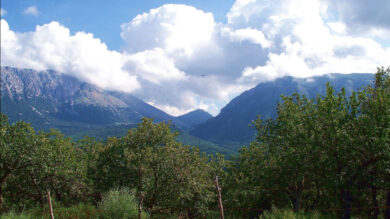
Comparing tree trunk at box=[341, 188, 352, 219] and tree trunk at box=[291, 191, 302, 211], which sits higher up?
tree trunk at box=[341, 188, 352, 219]

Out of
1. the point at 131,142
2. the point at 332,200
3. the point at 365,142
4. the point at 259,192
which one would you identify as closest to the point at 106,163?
the point at 131,142

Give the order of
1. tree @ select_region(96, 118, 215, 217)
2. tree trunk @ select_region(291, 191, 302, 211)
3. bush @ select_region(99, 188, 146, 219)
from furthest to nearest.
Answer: tree @ select_region(96, 118, 215, 217) < tree trunk @ select_region(291, 191, 302, 211) < bush @ select_region(99, 188, 146, 219)

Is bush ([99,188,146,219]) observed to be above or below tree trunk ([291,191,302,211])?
above

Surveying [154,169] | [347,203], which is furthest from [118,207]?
[347,203]

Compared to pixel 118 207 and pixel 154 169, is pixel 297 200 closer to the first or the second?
pixel 154 169

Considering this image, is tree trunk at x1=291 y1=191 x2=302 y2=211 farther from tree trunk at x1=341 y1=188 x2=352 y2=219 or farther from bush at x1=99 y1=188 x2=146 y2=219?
bush at x1=99 y1=188 x2=146 y2=219

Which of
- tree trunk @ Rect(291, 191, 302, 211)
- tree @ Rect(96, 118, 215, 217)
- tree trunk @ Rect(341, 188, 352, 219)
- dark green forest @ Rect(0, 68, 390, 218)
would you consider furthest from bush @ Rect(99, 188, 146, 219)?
tree trunk @ Rect(341, 188, 352, 219)

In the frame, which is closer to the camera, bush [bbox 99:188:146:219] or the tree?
bush [bbox 99:188:146:219]

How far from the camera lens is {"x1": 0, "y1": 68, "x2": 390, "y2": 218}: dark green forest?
59.5 ft

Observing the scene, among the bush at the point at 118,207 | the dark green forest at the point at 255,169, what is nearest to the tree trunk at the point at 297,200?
the dark green forest at the point at 255,169

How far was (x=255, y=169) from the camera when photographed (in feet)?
103

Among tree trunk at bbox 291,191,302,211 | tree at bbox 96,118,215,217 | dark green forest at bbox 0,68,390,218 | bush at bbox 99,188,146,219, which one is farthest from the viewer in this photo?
tree at bbox 96,118,215,217

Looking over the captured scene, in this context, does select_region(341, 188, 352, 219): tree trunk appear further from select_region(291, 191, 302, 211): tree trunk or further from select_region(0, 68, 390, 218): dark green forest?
select_region(291, 191, 302, 211): tree trunk

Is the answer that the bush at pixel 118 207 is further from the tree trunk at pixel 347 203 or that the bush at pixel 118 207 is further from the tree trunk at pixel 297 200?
the tree trunk at pixel 347 203
